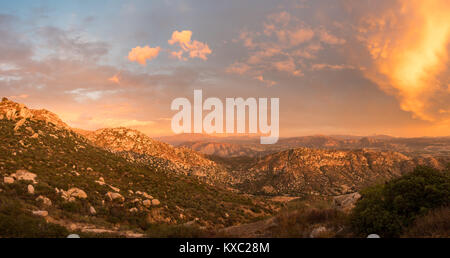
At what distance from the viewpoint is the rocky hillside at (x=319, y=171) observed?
78.2m

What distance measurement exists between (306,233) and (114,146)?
74.5 meters

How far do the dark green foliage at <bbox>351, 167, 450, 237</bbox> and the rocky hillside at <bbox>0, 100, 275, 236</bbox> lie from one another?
9547 millimetres

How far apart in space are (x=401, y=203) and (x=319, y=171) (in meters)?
86.2

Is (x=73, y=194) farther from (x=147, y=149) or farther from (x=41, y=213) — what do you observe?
(x=147, y=149)

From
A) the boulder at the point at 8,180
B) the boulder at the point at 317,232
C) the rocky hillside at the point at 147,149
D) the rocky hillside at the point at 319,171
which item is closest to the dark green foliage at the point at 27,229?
the boulder at the point at 8,180

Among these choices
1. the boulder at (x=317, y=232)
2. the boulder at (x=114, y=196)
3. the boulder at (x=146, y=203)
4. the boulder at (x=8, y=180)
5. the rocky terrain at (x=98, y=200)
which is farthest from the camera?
the boulder at (x=146, y=203)

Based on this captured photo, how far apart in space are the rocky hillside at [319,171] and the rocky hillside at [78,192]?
4724cm

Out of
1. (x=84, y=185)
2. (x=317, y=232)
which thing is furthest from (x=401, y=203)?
(x=84, y=185)

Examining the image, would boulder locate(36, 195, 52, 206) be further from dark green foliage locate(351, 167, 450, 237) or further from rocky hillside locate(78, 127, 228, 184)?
rocky hillside locate(78, 127, 228, 184)

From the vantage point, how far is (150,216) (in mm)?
21094

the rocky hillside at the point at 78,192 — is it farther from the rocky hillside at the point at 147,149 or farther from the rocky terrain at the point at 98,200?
the rocky hillside at the point at 147,149

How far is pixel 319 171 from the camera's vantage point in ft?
293

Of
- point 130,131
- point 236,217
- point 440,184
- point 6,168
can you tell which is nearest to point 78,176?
point 6,168
